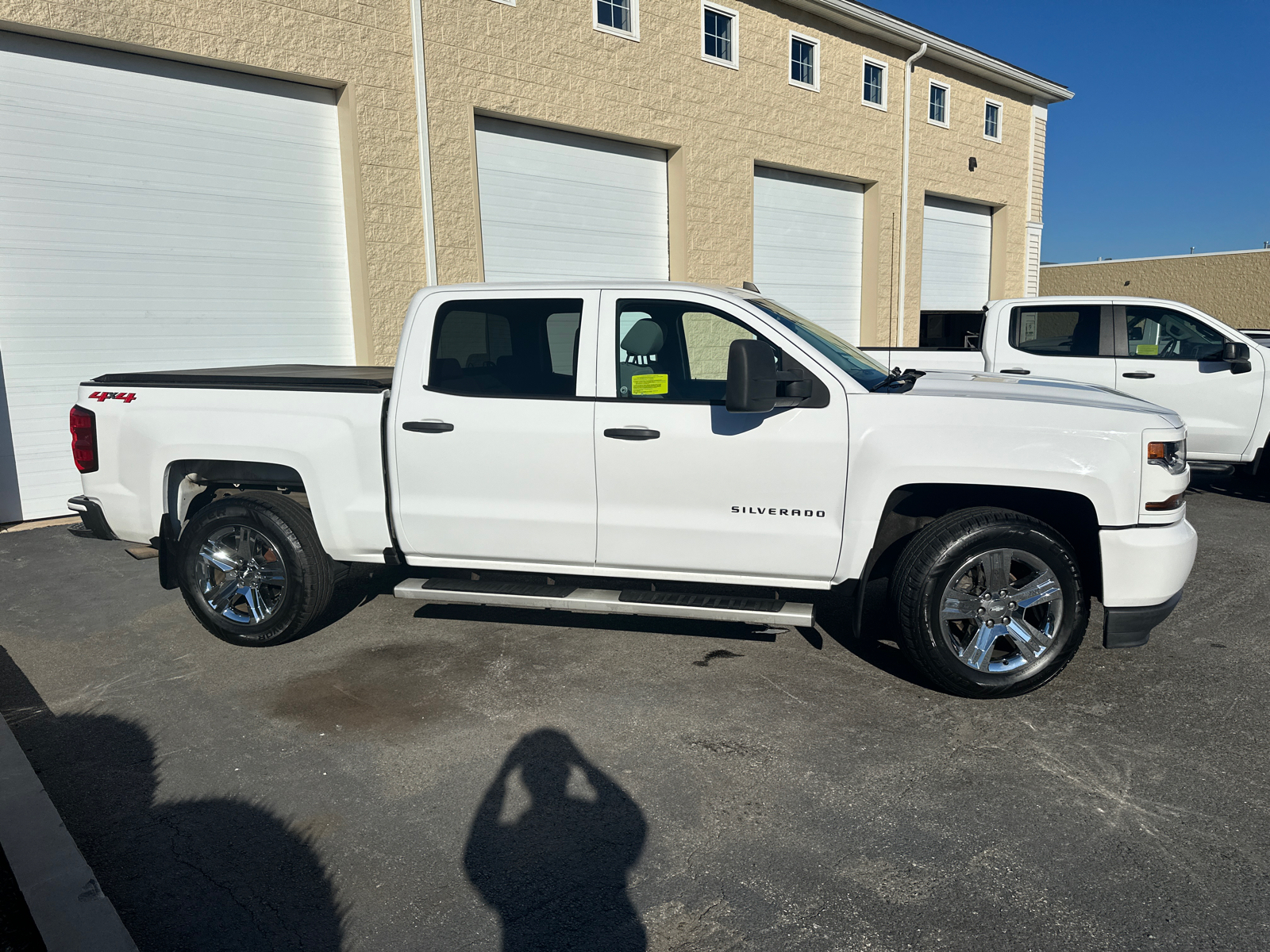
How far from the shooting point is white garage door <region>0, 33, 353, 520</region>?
847 cm

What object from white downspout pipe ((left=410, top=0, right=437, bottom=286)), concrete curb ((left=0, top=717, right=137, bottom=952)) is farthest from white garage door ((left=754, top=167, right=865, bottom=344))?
concrete curb ((left=0, top=717, right=137, bottom=952))

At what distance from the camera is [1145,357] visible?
8.64m

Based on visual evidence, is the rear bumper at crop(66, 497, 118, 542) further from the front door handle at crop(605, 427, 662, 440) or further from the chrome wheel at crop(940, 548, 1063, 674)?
the chrome wheel at crop(940, 548, 1063, 674)

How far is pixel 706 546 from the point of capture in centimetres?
446

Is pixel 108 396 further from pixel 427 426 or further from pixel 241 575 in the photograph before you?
pixel 427 426

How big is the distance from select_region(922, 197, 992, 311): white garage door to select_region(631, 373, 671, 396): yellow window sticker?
15364mm

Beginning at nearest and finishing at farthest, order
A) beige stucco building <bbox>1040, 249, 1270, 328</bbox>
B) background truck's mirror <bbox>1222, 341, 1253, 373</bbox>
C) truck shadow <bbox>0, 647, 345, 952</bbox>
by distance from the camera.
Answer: truck shadow <bbox>0, 647, 345, 952</bbox>
background truck's mirror <bbox>1222, 341, 1253, 373</bbox>
beige stucco building <bbox>1040, 249, 1270, 328</bbox>

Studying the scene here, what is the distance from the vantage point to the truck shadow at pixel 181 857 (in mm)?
→ 2719

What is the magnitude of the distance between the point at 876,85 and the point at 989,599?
1599cm

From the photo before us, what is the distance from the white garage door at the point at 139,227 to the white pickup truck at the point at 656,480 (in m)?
4.27

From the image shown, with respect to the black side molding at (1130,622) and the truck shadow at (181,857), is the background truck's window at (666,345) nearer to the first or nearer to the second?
the black side molding at (1130,622)

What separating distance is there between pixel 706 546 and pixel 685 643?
0.91 metres

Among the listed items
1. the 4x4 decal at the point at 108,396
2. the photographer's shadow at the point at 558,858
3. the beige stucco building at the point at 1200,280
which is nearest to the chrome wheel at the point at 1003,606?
the photographer's shadow at the point at 558,858

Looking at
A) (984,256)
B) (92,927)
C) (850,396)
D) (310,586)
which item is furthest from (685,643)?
(984,256)
